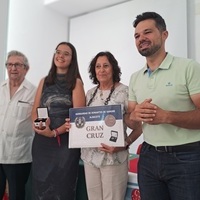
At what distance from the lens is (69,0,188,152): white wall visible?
2744 millimetres

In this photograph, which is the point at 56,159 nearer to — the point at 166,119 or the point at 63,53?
the point at 63,53

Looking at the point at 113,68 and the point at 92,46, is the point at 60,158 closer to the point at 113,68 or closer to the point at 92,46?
the point at 113,68

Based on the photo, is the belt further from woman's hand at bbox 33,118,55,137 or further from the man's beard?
woman's hand at bbox 33,118,55,137

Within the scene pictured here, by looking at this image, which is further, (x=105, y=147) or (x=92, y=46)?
(x=92, y=46)

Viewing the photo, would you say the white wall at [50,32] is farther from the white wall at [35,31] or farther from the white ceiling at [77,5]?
the white ceiling at [77,5]

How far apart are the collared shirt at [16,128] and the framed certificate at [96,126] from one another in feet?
1.57

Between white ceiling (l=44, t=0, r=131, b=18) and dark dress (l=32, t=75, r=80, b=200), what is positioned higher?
white ceiling (l=44, t=0, r=131, b=18)

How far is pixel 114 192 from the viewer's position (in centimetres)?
141

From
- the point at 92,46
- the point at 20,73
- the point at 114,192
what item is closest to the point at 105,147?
the point at 114,192

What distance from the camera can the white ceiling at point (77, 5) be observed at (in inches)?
140

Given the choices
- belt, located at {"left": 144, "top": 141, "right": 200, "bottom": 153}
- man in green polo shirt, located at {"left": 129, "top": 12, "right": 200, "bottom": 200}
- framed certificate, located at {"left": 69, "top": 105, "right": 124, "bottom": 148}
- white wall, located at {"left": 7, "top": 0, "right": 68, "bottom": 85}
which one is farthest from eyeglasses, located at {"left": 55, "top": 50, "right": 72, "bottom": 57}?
white wall, located at {"left": 7, "top": 0, "right": 68, "bottom": 85}

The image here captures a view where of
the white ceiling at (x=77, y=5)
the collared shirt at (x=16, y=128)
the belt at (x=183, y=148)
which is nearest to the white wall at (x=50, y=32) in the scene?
the white ceiling at (x=77, y=5)

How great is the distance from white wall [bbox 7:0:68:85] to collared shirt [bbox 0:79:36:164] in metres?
1.68

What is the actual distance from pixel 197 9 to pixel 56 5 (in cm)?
209
